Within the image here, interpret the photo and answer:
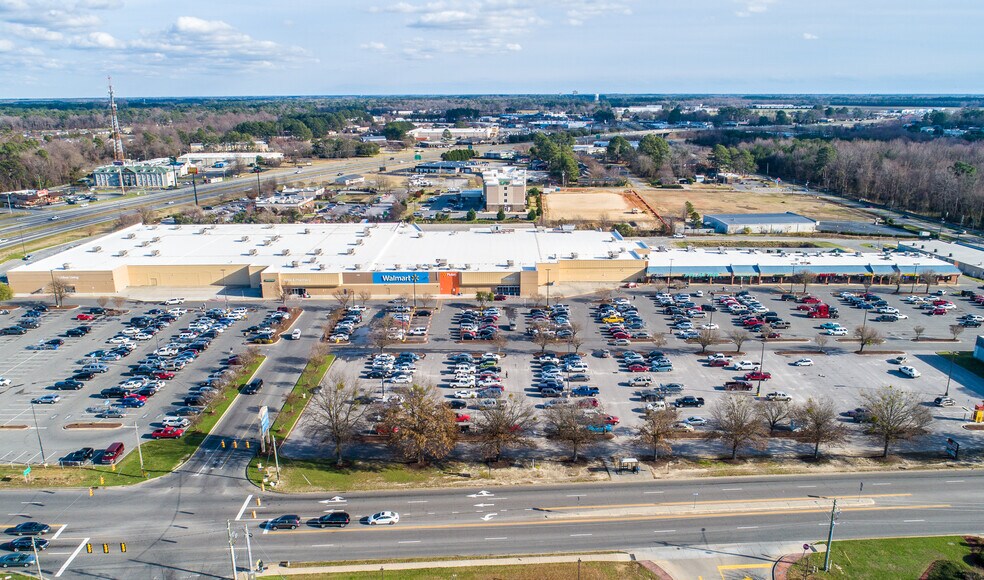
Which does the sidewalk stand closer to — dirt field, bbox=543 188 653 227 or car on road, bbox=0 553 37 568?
car on road, bbox=0 553 37 568

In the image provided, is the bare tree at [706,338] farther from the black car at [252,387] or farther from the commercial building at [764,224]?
the commercial building at [764,224]

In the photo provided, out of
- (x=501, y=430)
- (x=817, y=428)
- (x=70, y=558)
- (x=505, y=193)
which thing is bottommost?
(x=70, y=558)

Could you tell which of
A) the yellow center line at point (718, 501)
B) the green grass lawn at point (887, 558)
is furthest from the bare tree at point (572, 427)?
the green grass lawn at point (887, 558)

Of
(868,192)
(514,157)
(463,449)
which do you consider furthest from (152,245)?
(868,192)

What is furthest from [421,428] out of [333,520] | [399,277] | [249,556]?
[399,277]

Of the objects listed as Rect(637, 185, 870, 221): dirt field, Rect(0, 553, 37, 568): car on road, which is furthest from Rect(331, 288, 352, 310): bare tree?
Rect(637, 185, 870, 221): dirt field

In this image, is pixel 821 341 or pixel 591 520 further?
pixel 821 341

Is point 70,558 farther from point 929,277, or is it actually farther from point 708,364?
point 929,277
